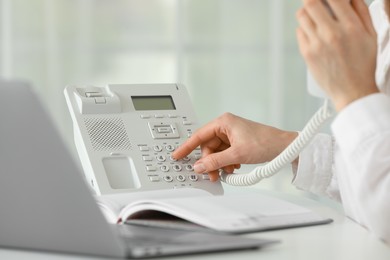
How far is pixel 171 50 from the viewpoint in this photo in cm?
404

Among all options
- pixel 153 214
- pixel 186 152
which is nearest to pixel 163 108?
pixel 186 152

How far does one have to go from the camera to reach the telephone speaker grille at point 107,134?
1553 mm

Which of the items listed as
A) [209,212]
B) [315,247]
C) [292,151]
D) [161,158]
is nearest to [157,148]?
[161,158]

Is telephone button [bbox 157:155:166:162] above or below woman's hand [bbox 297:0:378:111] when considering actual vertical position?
below

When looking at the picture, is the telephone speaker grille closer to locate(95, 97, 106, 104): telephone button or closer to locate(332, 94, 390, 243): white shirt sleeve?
locate(95, 97, 106, 104): telephone button

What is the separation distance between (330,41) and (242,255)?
0.41 metres

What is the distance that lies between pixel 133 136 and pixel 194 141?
11 centimetres

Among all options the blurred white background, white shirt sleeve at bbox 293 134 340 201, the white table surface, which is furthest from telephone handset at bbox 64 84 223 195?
the blurred white background

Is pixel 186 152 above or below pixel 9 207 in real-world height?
below

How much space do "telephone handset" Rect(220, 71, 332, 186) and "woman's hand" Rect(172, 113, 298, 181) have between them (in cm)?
3

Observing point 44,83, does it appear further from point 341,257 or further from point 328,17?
point 341,257

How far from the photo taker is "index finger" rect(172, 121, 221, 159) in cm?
161

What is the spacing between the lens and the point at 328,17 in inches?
50.4

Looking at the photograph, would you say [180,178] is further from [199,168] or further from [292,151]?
[292,151]
